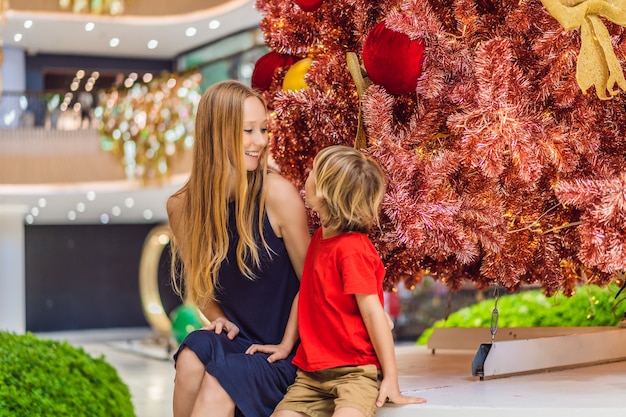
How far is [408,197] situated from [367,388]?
0.56 m

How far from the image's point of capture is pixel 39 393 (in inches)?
162

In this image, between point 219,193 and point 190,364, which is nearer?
point 190,364

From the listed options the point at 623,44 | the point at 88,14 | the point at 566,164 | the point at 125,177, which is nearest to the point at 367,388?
the point at 566,164

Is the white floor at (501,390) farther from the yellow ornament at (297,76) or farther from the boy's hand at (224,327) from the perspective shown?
the yellow ornament at (297,76)

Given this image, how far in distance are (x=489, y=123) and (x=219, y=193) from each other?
781 millimetres

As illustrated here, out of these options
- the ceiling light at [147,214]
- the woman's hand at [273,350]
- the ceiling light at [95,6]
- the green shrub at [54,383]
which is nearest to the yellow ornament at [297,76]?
the woman's hand at [273,350]

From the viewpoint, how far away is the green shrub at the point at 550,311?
4.94 metres

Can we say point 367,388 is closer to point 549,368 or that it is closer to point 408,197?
point 408,197

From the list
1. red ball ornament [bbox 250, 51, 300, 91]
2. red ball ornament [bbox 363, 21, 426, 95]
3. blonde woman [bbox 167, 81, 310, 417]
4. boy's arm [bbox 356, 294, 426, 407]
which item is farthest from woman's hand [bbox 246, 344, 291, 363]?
red ball ornament [bbox 250, 51, 300, 91]

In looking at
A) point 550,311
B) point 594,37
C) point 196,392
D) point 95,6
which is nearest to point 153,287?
point 95,6

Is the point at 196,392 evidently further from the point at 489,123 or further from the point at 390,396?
the point at 489,123

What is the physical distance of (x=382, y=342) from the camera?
233 centimetres

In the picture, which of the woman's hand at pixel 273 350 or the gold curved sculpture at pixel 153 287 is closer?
the woman's hand at pixel 273 350

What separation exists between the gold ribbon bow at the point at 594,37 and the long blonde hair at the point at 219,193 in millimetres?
892
